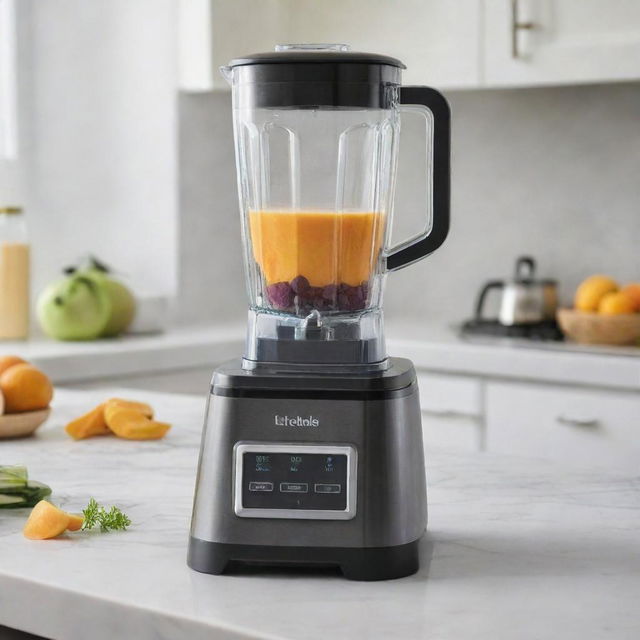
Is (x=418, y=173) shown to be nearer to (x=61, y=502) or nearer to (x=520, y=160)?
(x=520, y=160)

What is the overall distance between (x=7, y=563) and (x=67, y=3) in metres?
2.55

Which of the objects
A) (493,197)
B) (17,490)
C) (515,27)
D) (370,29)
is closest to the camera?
(17,490)

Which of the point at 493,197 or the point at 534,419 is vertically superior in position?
the point at 493,197

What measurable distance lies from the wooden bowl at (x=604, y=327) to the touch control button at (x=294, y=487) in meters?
1.79

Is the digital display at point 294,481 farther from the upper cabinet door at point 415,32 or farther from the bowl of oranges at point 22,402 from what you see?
the upper cabinet door at point 415,32

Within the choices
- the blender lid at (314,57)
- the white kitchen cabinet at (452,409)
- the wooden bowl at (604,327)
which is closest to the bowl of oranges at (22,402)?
the blender lid at (314,57)

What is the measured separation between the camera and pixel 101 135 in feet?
10.9

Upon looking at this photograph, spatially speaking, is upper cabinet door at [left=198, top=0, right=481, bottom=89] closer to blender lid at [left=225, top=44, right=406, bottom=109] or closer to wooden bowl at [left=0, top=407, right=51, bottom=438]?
wooden bowl at [left=0, top=407, right=51, bottom=438]

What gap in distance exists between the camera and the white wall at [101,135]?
322 cm

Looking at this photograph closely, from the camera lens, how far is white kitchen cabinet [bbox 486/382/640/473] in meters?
2.49

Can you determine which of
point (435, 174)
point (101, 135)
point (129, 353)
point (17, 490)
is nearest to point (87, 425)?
point (17, 490)

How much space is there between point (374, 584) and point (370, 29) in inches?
90.4

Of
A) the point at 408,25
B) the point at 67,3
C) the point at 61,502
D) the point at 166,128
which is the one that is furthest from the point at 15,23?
the point at 61,502

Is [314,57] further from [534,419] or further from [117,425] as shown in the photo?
[534,419]
